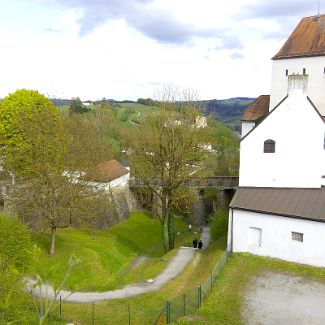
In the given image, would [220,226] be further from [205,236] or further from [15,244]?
[15,244]

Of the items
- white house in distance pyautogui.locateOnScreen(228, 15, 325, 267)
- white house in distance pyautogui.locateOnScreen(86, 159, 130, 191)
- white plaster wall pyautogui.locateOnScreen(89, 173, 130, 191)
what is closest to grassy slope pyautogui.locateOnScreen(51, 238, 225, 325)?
white house in distance pyautogui.locateOnScreen(228, 15, 325, 267)

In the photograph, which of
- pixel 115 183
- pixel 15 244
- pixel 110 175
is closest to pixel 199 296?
pixel 15 244

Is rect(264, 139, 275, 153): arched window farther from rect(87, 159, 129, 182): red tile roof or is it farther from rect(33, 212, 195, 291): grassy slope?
rect(87, 159, 129, 182): red tile roof

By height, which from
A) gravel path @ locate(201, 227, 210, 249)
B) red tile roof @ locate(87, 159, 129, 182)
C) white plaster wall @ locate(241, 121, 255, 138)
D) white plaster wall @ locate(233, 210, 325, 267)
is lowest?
gravel path @ locate(201, 227, 210, 249)

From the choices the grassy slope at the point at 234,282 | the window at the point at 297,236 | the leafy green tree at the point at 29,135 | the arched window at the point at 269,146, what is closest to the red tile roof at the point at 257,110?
the arched window at the point at 269,146

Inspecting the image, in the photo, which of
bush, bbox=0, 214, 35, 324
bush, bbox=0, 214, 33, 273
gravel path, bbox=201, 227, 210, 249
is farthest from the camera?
gravel path, bbox=201, 227, 210, 249

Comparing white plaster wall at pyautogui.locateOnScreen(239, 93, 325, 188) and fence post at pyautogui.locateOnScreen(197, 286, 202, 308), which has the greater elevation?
white plaster wall at pyautogui.locateOnScreen(239, 93, 325, 188)

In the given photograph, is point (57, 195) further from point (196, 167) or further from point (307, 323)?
point (307, 323)

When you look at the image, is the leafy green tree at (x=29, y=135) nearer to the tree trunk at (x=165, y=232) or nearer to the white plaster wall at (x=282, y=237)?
the tree trunk at (x=165, y=232)
